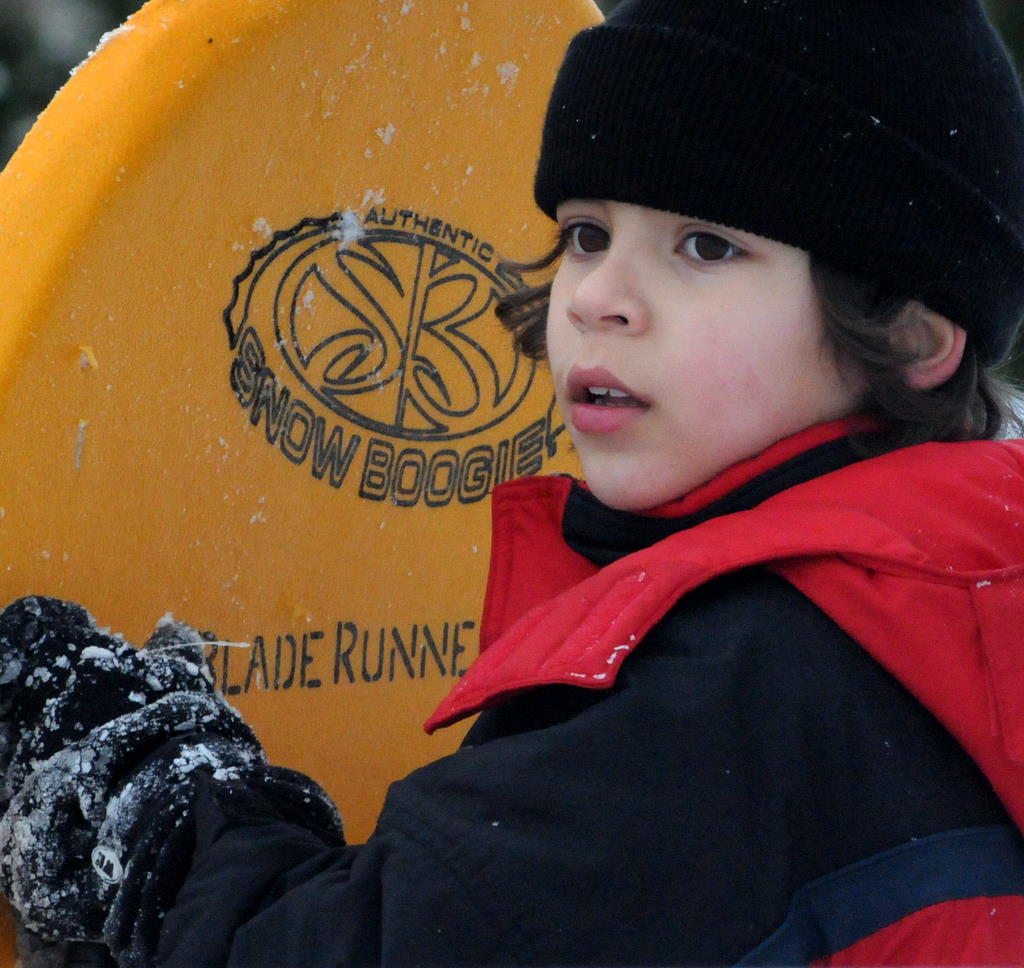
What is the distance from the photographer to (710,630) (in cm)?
101

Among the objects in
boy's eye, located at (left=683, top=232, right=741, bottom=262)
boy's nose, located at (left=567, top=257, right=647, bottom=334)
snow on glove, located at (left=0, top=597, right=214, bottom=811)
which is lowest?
snow on glove, located at (left=0, top=597, right=214, bottom=811)

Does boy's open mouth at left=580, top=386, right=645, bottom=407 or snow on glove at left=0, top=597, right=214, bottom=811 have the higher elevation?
boy's open mouth at left=580, top=386, right=645, bottom=407

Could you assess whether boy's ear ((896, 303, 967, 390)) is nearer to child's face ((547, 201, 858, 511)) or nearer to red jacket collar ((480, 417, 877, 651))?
child's face ((547, 201, 858, 511))

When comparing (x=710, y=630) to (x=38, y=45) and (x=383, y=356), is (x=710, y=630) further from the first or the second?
(x=38, y=45)

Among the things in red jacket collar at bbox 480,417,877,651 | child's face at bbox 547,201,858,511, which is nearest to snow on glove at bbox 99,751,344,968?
red jacket collar at bbox 480,417,877,651

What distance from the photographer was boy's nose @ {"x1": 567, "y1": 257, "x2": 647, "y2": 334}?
1.17 m

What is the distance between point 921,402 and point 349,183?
744 millimetres

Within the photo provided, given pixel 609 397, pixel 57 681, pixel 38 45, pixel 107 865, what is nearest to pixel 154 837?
pixel 107 865

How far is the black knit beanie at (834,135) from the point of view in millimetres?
1160

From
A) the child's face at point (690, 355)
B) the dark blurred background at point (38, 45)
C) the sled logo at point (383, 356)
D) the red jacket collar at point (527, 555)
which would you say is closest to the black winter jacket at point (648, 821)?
the child's face at point (690, 355)

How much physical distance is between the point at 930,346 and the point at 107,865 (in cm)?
88

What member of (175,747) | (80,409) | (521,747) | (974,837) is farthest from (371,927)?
(80,409)

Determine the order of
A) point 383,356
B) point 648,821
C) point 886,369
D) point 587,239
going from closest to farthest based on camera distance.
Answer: point 648,821 → point 886,369 → point 587,239 → point 383,356

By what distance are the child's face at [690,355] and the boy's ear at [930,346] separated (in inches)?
2.6
